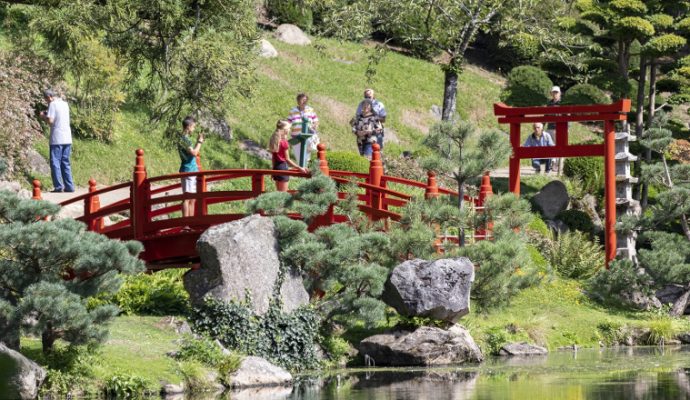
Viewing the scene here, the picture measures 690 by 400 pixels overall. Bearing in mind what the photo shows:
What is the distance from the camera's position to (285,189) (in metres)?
26.9

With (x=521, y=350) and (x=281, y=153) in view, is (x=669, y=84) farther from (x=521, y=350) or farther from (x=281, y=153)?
(x=281, y=153)

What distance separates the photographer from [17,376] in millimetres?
20266

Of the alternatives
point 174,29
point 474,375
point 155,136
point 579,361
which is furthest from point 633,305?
point 155,136

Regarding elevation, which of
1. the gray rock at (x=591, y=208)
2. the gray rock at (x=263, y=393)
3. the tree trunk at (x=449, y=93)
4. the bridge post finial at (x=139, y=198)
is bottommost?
the gray rock at (x=263, y=393)

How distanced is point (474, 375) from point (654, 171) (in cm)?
899

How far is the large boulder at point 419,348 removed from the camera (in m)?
25.1

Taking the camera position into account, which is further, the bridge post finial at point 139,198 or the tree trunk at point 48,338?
the bridge post finial at point 139,198

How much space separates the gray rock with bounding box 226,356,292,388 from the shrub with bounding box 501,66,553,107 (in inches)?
846

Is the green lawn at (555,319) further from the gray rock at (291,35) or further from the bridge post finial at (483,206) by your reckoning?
the gray rock at (291,35)

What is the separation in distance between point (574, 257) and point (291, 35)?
1945 cm

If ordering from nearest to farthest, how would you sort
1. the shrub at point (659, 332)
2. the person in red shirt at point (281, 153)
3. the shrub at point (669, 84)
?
the person in red shirt at point (281, 153), the shrub at point (659, 332), the shrub at point (669, 84)

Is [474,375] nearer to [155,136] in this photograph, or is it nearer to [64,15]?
[64,15]

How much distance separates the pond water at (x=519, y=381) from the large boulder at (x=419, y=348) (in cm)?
48

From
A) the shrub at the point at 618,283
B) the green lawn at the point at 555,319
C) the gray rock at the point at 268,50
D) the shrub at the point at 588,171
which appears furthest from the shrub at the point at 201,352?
the gray rock at the point at 268,50
